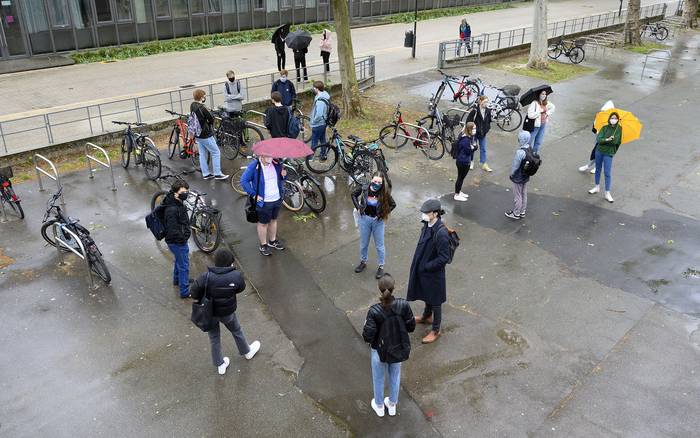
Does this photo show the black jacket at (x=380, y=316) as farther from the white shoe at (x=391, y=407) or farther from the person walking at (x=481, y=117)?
the person walking at (x=481, y=117)

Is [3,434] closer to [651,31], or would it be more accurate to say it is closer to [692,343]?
[692,343]

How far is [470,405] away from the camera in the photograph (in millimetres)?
5801

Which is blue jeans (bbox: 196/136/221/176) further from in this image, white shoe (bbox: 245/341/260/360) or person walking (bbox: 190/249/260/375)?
person walking (bbox: 190/249/260/375)

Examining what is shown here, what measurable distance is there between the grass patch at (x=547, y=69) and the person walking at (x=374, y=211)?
1451cm

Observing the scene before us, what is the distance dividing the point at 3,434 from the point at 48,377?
0.82 m

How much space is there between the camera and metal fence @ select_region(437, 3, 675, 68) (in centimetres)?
2164

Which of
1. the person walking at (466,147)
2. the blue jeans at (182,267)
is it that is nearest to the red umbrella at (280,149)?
the blue jeans at (182,267)

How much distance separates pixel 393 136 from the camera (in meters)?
13.5

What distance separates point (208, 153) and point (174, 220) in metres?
4.63

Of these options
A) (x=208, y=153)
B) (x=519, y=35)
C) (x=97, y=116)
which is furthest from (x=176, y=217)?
(x=519, y=35)

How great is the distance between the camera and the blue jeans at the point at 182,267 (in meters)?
7.32

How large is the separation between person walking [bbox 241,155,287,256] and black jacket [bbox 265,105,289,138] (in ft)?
8.57

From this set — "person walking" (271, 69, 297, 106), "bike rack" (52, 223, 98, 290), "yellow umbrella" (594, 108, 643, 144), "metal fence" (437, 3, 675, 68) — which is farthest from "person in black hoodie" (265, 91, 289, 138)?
"metal fence" (437, 3, 675, 68)

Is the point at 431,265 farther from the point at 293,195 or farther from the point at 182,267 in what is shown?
the point at 293,195
